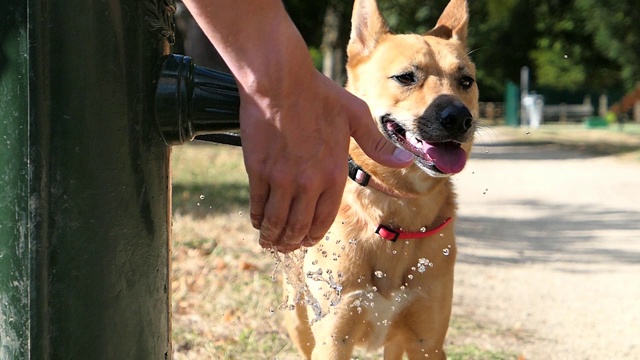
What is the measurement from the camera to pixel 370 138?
1.42m

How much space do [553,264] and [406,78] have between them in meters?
3.74

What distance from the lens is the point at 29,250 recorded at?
4.33 ft

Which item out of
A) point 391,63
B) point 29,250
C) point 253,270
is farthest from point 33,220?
point 253,270

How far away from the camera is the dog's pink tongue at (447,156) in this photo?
3874 millimetres

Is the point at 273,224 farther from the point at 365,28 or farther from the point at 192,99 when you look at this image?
the point at 365,28

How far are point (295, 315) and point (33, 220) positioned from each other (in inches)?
105

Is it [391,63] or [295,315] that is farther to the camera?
[391,63]

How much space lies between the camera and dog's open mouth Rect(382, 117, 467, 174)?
387cm

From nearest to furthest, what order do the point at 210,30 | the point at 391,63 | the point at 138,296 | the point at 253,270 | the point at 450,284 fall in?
the point at 210,30, the point at 138,296, the point at 450,284, the point at 391,63, the point at 253,270

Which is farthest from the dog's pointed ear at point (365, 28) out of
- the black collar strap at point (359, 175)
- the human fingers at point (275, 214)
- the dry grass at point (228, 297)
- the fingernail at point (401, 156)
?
the human fingers at point (275, 214)

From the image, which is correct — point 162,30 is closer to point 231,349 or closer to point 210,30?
point 210,30

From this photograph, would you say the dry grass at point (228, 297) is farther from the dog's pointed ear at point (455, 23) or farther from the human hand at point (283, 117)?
the dog's pointed ear at point (455, 23)

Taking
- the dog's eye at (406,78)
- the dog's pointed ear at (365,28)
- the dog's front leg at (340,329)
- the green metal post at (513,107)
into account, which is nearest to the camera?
the dog's front leg at (340,329)

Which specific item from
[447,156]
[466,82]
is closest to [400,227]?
[447,156]
